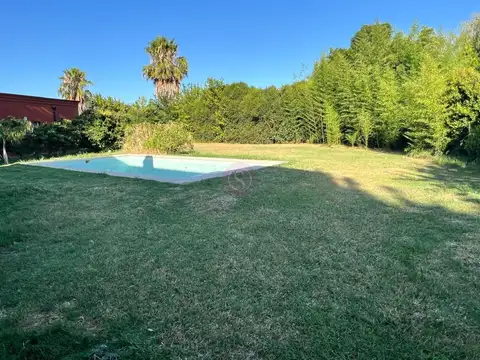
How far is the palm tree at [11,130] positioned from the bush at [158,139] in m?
3.73

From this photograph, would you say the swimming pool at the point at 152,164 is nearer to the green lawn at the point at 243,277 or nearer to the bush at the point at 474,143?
the green lawn at the point at 243,277

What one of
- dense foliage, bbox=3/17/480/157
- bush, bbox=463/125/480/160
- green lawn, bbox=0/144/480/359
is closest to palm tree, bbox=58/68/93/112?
dense foliage, bbox=3/17/480/157

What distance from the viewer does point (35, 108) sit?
15508mm

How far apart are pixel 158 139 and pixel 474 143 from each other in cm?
1077

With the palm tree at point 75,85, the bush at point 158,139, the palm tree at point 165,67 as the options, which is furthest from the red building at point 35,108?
the palm tree at point 75,85

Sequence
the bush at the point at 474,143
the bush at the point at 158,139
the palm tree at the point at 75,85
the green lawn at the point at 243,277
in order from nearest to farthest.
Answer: the green lawn at the point at 243,277
the bush at the point at 474,143
the bush at the point at 158,139
the palm tree at the point at 75,85

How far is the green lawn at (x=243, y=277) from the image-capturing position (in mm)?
1675

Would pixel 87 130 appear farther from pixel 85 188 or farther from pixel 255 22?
pixel 255 22

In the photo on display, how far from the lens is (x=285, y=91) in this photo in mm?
18234

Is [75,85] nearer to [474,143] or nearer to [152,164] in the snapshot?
[152,164]

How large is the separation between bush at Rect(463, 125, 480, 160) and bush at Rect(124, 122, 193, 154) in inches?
390

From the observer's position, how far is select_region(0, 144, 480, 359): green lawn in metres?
1.67

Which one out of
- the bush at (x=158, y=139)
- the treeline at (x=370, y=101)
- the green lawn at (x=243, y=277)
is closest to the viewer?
the green lawn at (x=243, y=277)

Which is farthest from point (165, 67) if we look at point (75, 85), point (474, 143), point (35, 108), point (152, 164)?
point (474, 143)
